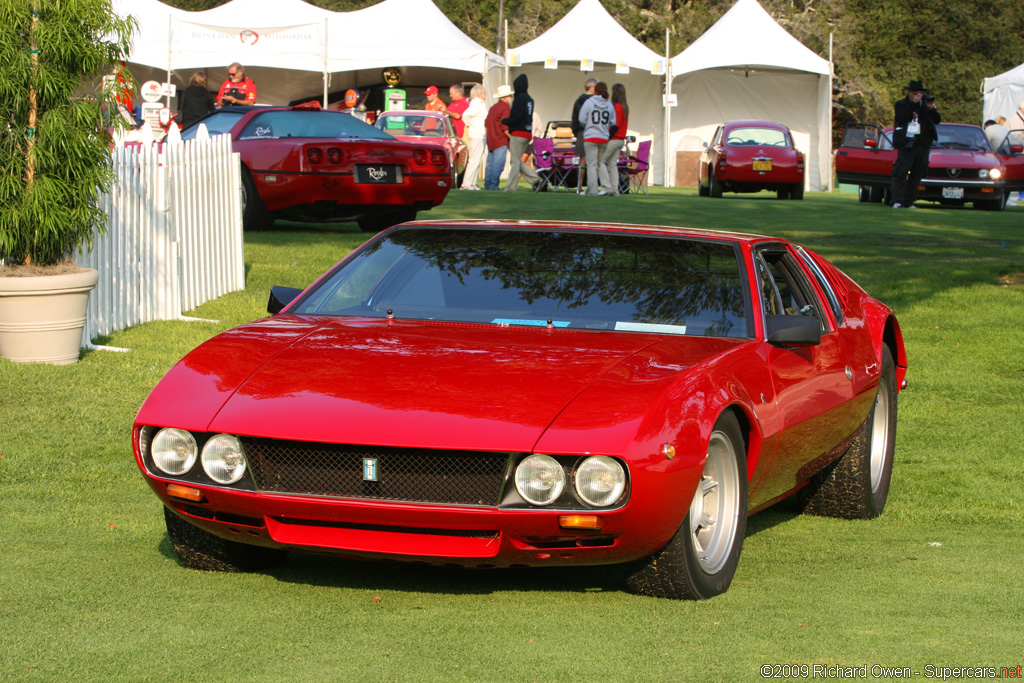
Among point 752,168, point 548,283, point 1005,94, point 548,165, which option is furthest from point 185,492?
point 1005,94

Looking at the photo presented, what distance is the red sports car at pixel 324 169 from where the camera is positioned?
576 inches

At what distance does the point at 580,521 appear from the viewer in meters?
3.86

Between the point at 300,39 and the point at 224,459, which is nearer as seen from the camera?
the point at 224,459

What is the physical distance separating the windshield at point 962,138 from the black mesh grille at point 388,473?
24152 millimetres

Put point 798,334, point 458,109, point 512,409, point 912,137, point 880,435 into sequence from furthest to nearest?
1. point 458,109
2. point 912,137
3. point 880,435
4. point 798,334
5. point 512,409

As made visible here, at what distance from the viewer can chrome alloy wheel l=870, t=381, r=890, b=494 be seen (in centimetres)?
607

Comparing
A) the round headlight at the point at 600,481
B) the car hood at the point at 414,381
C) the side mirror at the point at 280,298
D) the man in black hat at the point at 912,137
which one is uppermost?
the man in black hat at the point at 912,137

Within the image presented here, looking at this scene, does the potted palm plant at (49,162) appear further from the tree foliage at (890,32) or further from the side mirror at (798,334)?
the tree foliage at (890,32)

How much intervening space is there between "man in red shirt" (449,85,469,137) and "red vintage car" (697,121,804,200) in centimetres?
548

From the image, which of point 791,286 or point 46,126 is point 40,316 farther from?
point 791,286

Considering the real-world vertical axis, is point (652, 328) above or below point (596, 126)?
below

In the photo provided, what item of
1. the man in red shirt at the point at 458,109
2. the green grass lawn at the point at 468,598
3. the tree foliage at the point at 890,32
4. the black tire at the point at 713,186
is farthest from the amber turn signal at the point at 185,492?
the tree foliage at the point at 890,32

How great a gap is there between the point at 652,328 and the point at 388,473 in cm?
137

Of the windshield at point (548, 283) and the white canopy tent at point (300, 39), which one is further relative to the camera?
the white canopy tent at point (300, 39)
